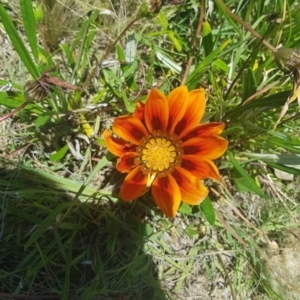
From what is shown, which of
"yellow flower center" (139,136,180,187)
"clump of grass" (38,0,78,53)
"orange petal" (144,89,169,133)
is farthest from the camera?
"clump of grass" (38,0,78,53)

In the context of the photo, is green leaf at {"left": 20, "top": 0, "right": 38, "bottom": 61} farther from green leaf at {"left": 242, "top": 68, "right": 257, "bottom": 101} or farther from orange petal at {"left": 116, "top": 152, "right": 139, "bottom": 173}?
green leaf at {"left": 242, "top": 68, "right": 257, "bottom": 101}

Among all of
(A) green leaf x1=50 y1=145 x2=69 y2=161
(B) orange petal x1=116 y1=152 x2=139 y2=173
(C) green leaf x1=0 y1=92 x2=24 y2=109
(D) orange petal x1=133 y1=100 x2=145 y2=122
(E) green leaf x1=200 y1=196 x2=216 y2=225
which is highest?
(D) orange petal x1=133 y1=100 x2=145 y2=122

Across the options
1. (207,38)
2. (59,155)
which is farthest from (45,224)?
(207,38)

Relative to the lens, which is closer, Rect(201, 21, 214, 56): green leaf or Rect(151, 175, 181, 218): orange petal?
Rect(151, 175, 181, 218): orange petal

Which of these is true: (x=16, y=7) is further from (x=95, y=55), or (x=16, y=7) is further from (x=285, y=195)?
(x=285, y=195)

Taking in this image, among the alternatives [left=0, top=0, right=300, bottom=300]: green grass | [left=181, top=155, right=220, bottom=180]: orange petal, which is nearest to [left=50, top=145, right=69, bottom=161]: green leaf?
[left=0, top=0, right=300, bottom=300]: green grass

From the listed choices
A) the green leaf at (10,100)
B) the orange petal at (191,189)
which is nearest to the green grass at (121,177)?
the green leaf at (10,100)
